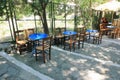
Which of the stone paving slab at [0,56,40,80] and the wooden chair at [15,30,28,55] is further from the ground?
the wooden chair at [15,30,28,55]

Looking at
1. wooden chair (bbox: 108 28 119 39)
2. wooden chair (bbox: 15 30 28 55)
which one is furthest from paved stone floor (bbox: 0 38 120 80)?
wooden chair (bbox: 108 28 119 39)

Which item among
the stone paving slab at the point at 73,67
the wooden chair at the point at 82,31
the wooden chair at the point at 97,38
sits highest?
the wooden chair at the point at 82,31

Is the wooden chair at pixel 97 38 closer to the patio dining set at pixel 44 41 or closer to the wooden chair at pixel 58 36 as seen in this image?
the patio dining set at pixel 44 41

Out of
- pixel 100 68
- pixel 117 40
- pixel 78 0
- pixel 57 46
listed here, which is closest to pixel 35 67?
pixel 100 68

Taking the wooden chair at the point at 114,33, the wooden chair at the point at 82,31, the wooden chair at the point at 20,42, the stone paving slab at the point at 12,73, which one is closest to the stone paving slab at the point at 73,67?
the wooden chair at the point at 20,42

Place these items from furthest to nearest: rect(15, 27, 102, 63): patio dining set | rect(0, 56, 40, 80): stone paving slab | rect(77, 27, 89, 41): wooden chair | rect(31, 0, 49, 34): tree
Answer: rect(77, 27, 89, 41): wooden chair < rect(31, 0, 49, 34): tree < rect(15, 27, 102, 63): patio dining set < rect(0, 56, 40, 80): stone paving slab

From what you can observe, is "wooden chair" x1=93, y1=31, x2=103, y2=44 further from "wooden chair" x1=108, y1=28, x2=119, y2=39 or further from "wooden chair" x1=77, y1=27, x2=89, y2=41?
"wooden chair" x1=108, y1=28, x2=119, y2=39

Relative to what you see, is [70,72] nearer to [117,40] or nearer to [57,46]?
[57,46]

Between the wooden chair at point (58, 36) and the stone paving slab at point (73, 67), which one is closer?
the stone paving slab at point (73, 67)

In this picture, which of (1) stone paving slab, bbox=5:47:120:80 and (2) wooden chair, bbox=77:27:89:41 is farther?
(2) wooden chair, bbox=77:27:89:41

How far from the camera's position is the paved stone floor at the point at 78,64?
5.66m

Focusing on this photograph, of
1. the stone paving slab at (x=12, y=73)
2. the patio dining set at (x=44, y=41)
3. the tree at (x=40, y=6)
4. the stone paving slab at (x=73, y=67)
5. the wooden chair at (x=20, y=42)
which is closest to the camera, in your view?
the stone paving slab at (x=12, y=73)

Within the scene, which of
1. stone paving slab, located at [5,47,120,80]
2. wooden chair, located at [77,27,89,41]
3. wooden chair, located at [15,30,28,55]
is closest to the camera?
stone paving slab, located at [5,47,120,80]

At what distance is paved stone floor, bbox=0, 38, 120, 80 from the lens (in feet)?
18.6
